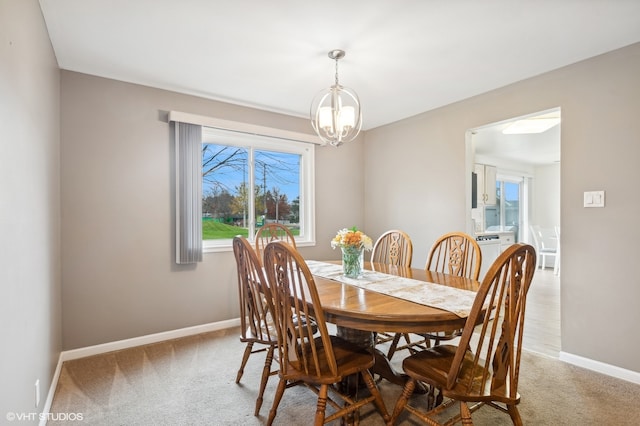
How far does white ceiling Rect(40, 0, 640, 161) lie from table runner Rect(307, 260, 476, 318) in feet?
5.28

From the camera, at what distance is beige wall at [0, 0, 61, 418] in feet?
4.06

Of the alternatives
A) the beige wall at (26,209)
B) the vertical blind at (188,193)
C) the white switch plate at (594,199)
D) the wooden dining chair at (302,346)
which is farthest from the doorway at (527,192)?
the beige wall at (26,209)

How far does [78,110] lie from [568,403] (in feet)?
13.3

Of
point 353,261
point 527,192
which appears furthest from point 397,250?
point 527,192

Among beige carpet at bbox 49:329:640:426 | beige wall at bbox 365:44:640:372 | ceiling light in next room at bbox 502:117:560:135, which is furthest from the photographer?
ceiling light in next room at bbox 502:117:560:135

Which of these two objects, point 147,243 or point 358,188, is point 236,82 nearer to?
point 147,243

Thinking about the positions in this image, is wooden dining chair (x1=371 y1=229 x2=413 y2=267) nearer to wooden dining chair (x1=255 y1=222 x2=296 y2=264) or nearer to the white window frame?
wooden dining chair (x1=255 y1=222 x2=296 y2=264)

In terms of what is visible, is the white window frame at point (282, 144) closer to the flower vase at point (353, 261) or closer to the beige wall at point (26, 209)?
the beige wall at point (26, 209)

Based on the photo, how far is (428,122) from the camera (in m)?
3.75

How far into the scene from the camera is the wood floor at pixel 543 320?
2885mm

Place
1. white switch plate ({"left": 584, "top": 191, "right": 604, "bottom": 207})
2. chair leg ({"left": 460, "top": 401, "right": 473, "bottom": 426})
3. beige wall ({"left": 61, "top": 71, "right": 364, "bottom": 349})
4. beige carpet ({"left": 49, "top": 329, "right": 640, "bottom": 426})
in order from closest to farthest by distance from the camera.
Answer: chair leg ({"left": 460, "top": 401, "right": 473, "bottom": 426}) < beige carpet ({"left": 49, "top": 329, "right": 640, "bottom": 426}) < white switch plate ({"left": 584, "top": 191, "right": 604, "bottom": 207}) < beige wall ({"left": 61, "top": 71, "right": 364, "bottom": 349})

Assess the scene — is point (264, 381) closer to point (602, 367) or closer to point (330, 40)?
point (330, 40)

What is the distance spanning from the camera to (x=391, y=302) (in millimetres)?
1610

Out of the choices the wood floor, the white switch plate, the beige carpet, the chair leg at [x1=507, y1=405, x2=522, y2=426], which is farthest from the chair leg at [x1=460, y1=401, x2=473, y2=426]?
the white switch plate
